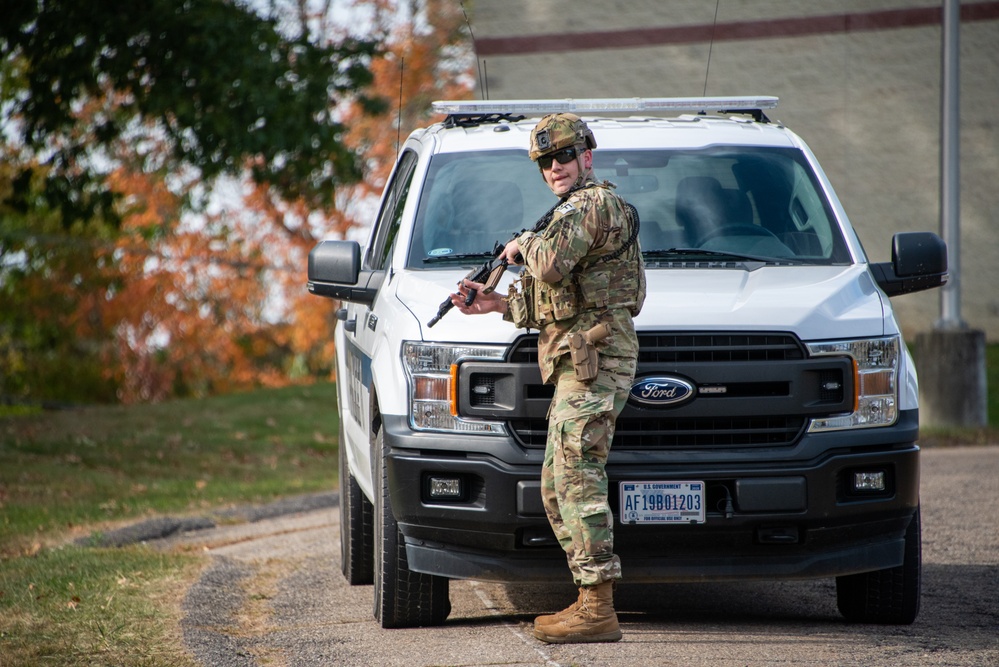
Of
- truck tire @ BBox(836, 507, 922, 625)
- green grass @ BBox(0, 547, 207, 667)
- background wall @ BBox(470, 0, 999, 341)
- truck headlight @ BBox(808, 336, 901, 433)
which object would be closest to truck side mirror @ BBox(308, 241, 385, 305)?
green grass @ BBox(0, 547, 207, 667)

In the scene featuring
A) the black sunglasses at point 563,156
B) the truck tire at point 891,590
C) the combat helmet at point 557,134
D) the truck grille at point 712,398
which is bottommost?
the truck tire at point 891,590

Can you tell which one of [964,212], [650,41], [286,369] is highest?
[650,41]

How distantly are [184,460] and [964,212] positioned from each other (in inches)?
511

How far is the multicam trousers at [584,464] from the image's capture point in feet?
16.5

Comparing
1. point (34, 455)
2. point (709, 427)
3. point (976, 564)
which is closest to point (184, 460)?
point (34, 455)

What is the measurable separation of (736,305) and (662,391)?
459 millimetres

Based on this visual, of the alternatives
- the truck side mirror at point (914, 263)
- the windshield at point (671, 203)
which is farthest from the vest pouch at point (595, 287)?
the truck side mirror at point (914, 263)

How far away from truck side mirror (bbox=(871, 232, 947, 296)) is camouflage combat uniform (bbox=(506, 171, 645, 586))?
4.60 ft

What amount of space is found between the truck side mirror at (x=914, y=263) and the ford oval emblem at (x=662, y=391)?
1.26 metres

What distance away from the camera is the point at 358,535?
23.1 feet

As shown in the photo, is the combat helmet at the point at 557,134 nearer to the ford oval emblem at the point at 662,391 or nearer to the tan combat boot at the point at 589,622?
the ford oval emblem at the point at 662,391

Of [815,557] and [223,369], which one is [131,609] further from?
[223,369]

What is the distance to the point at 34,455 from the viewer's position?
12836mm

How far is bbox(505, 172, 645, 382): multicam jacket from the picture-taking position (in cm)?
510
